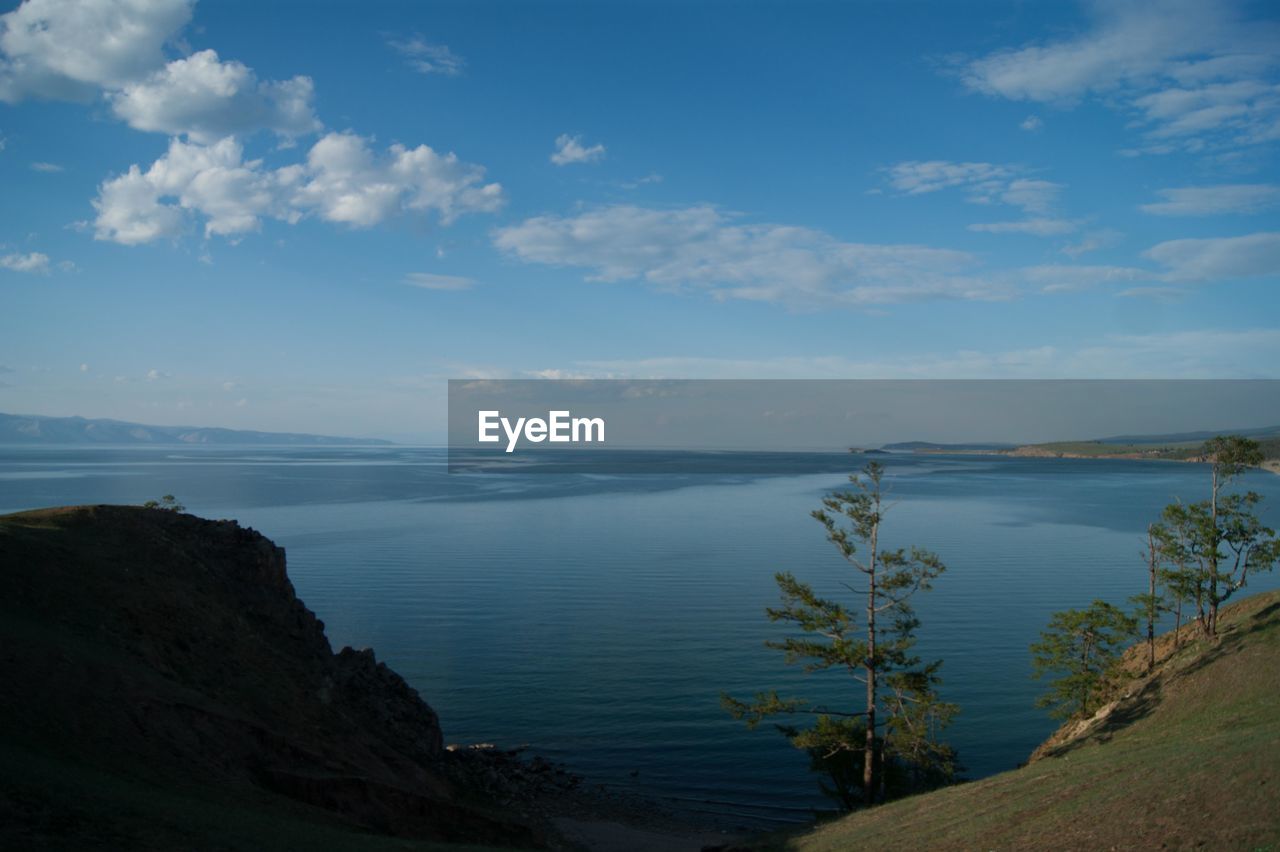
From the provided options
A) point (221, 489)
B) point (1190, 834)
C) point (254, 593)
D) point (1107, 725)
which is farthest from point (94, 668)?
point (221, 489)

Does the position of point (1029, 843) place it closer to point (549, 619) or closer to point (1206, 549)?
point (1206, 549)

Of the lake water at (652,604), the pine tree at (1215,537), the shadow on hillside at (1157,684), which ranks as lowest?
the lake water at (652,604)

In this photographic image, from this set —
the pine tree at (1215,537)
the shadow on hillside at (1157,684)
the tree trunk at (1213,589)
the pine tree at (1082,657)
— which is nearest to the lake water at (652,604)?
the pine tree at (1082,657)

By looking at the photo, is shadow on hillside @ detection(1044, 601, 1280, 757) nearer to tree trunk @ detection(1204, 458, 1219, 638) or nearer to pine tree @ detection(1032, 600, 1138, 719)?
tree trunk @ detection(1204, 458, 1219, 638)

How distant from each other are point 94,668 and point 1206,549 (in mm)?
38536

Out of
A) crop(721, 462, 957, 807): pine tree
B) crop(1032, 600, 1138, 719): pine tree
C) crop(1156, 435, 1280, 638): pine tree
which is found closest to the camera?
crop(721, 462, 957, 807): pine tree

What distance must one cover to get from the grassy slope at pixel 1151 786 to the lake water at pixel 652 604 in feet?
21.4

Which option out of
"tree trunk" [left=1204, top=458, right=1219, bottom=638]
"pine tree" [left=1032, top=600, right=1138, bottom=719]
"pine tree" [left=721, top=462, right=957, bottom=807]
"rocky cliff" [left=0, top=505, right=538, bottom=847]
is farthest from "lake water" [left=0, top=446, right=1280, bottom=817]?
"rocky cliff" [left=0, top=505, right=538, bottom=847]

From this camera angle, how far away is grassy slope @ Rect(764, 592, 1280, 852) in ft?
46.2

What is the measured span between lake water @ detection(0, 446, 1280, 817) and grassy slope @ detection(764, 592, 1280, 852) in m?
6.54

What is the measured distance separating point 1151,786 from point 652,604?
39.3 metres

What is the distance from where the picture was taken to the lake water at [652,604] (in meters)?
32.6

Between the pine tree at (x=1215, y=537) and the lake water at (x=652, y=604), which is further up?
the pine tree at (x=1215, y=537)

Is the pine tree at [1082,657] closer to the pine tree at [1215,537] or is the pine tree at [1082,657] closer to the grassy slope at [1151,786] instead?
the grassy slope at [1151,786]
